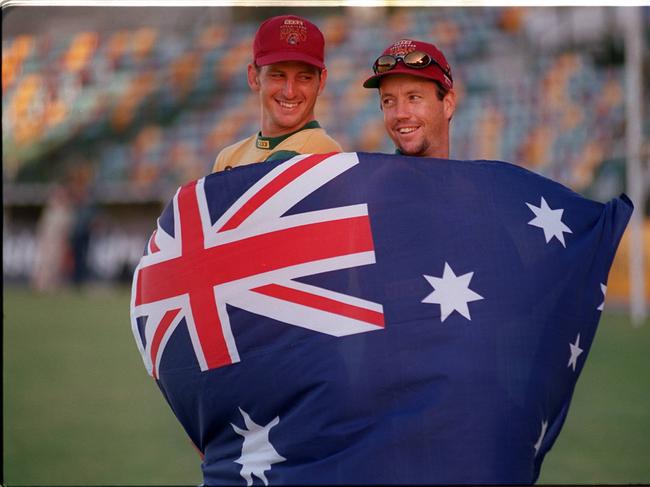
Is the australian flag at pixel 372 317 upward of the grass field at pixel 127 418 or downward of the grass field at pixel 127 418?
upward

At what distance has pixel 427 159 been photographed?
2.94m

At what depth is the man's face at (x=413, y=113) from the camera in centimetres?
321

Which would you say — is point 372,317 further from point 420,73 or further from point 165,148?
point 165,148

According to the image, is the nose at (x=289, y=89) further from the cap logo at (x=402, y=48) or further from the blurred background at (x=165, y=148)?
the blurred background at (x=165, y=148)

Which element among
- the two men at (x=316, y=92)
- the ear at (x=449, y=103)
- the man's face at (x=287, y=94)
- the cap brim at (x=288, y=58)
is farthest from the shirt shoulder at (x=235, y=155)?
the ear at (x=449, y=103)

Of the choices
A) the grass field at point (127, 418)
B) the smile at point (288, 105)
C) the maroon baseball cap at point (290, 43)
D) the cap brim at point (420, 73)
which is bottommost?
the grass field at point (127, 418)

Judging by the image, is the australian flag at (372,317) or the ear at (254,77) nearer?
the australian flag at (372,317)

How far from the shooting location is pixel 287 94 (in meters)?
3.34

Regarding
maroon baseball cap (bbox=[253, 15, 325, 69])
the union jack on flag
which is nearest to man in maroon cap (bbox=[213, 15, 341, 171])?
maroon baseball cap (bbox=[253, 15, 325, 69])

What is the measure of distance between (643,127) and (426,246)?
997cm

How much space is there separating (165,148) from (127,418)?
474 inches

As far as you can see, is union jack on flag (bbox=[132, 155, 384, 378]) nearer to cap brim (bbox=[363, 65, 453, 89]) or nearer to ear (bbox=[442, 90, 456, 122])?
cap brim (bbox=[363, 65, 453, 89])

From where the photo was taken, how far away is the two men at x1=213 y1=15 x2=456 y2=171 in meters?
3.18

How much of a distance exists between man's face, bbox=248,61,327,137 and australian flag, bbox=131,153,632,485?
16.6 inches
